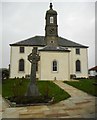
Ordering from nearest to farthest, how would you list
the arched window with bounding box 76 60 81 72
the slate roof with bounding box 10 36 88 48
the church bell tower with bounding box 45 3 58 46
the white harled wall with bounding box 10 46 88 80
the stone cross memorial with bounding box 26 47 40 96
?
the stone cross memorial with bounding box 26 47 40 96 < the white harled wall with bounding box 10 46 88 80 < the slate roof with bounding box 10 36 88 48 < the arched window with bounding box 76 60 81 72 < the church bell tower with bounding box 45 3 58 46

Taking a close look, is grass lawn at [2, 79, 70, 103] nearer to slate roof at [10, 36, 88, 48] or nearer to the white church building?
the white church building

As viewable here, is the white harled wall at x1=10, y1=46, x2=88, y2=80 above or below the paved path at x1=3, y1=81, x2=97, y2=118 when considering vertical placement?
above

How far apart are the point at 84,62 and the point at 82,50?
2.69 meters

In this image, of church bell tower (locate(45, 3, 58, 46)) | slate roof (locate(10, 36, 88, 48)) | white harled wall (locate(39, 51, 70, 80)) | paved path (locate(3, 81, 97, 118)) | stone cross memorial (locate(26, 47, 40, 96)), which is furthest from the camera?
church bell tower (locate(45, 3, 58, 46))

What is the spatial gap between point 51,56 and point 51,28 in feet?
40.9

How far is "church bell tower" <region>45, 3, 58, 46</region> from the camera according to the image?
140 ft

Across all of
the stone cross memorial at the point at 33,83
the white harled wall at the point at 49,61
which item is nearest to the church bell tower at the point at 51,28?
the white harled wall at the point at 49,61

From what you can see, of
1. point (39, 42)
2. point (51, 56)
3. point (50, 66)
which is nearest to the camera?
point (50, 66)

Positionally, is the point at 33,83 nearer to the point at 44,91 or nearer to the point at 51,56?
the point at 44,91

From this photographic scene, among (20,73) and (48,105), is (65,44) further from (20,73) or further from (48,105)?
(48,105)

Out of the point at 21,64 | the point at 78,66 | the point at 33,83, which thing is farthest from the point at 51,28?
the point at 33,83

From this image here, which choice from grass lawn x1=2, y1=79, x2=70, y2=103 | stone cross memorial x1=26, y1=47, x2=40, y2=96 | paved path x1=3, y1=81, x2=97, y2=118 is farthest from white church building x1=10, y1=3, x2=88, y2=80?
paved path x1=3, y1=81, x2=97, y2=118

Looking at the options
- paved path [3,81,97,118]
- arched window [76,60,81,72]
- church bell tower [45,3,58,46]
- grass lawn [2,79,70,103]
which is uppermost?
church bell tower [45,3,58,46]

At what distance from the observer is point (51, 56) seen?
108ft
